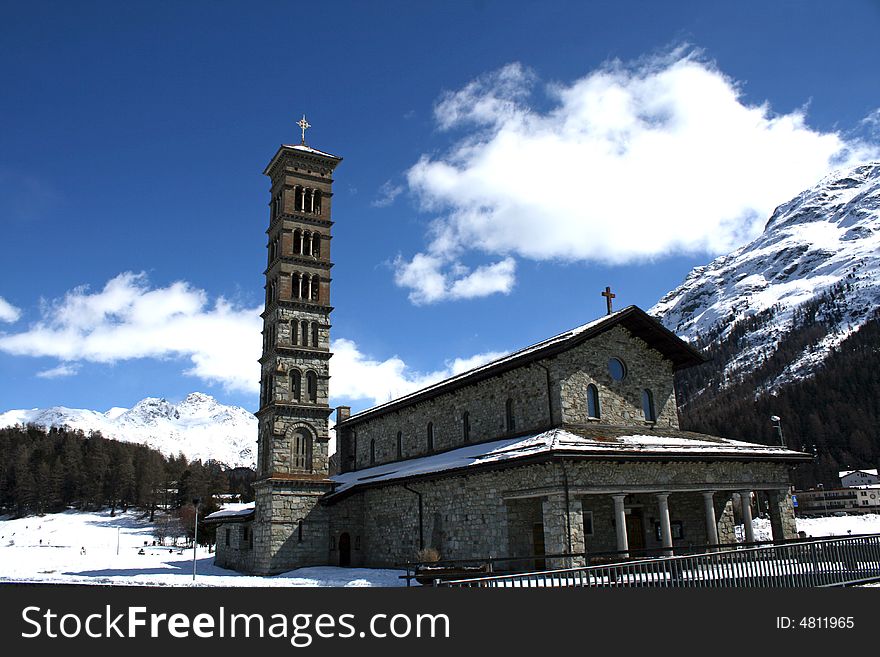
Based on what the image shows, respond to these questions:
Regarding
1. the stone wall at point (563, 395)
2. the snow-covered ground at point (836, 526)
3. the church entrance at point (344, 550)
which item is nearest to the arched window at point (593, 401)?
the stone wall at point (563, 395)

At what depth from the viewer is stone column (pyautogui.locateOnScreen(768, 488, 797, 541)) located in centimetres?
2812

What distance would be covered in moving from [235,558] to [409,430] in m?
12.4

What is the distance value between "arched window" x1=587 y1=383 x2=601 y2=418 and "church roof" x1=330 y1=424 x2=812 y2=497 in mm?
599

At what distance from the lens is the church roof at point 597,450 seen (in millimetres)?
23631

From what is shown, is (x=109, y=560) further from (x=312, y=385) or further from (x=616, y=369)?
(x=616, y=369)

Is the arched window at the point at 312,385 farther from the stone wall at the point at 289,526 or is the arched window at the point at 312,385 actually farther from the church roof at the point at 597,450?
the church roof at the point at 597,450

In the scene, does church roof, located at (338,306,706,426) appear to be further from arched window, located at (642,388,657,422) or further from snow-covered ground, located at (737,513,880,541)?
snow-covered ground, located at (737,513,880,541)

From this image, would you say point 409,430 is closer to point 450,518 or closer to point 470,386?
point 470,386

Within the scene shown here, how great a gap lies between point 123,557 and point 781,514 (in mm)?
49586

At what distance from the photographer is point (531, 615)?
941cm

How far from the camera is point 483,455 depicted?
27.3 m

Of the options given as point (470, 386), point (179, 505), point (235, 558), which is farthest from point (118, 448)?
point (470, 386)

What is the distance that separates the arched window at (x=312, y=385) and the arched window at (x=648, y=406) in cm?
1769

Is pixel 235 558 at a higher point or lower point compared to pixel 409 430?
lower
